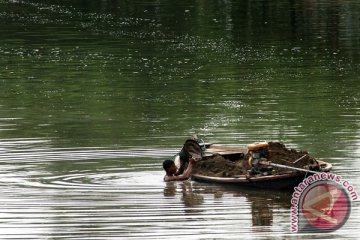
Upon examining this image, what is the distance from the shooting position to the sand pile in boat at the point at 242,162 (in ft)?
87.9

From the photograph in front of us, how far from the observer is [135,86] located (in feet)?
153

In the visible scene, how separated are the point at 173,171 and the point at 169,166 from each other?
0.73 ft

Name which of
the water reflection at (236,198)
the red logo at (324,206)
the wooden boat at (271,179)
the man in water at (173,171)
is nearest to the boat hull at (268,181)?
the wooden boat at (271,179)

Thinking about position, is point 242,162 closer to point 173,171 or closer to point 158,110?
point 173,171

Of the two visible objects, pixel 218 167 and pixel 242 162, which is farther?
pixel 218 167

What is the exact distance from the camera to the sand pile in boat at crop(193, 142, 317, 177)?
26797mm

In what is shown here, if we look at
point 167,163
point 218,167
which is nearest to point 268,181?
point 218,167

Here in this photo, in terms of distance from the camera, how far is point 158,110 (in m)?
39.9

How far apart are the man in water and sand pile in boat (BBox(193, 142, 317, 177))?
0.13 metres

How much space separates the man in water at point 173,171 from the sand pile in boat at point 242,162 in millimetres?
132

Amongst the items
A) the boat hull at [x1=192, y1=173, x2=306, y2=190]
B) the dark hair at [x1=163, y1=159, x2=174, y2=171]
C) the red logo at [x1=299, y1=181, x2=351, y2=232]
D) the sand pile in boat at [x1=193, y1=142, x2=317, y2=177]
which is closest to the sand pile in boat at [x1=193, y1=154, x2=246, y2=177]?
the sand pile in boat at [x1=193, y1=142, x2=317, y2=177]

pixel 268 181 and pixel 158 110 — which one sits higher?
pixel 268 181

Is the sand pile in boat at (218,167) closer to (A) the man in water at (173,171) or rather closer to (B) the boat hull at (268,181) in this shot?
(A) the man in water at (173,171)

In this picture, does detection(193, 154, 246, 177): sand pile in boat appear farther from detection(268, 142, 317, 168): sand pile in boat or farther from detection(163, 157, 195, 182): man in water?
detection(268, 142, 317, 168): sand pile in boat
